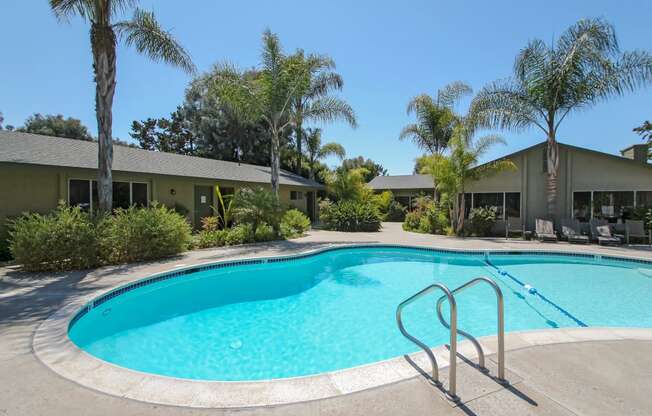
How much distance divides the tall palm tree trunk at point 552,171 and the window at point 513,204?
1.58 metres

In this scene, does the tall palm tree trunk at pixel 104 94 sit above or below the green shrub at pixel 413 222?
above

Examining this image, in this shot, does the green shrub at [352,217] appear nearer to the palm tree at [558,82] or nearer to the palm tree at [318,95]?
the palm tree at [318,95]

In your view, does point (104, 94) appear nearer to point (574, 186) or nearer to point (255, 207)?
point (255, 207)

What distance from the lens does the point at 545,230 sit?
46.4ft

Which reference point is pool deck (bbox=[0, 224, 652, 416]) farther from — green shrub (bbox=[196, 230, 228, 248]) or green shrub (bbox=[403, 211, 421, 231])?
green shrub (bbox=[403, 211, 421, 231])

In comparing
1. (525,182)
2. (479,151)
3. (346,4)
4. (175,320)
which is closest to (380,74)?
(346,4)

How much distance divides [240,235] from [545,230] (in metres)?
13.9

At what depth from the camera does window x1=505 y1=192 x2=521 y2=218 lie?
637 inches

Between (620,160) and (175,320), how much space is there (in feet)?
62.4

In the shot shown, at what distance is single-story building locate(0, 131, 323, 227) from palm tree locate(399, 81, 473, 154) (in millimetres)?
11057

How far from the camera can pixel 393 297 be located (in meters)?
7.80

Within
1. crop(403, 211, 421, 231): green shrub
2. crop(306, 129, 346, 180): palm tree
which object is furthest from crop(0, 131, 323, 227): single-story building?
crop(306, 129, 346, 180): palm tree

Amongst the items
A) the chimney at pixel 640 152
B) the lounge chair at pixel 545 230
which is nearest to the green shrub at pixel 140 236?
the lounge chair at pixel 545 230

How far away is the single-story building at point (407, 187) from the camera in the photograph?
83.6 feet
